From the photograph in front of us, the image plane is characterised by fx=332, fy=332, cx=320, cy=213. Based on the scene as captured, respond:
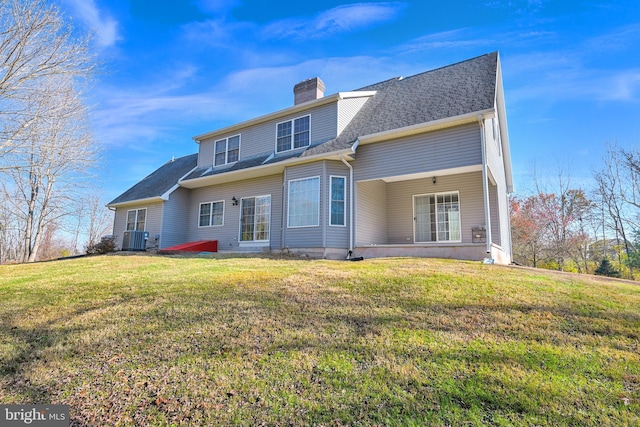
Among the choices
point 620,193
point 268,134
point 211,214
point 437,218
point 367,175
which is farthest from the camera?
point 620,193

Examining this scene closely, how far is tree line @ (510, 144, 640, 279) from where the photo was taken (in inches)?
757

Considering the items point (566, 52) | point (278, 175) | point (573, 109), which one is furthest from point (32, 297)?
point (573, 109)

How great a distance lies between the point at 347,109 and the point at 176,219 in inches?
334

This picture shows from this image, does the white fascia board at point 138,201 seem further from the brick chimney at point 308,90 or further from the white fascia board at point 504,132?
the white fascia board at point 504,132

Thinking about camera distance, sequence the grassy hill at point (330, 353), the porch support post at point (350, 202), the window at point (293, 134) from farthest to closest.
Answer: the window at point (293, 134) < the porch support post at point (350, 202) < the grassy hill at point (330, 353)

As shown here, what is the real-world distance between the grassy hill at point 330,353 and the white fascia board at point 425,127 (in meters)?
4.84

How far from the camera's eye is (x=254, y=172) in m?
12.1

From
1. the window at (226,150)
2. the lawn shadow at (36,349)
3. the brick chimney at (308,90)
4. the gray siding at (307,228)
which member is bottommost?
the lawn shadow at (36,349)

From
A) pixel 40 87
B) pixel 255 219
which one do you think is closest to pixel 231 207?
pixel 255 219

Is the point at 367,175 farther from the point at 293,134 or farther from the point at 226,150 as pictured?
the point at 226,150

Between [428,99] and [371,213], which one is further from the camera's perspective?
[371,213]

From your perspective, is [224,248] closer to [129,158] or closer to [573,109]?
[129,158]

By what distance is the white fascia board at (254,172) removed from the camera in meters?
10.3

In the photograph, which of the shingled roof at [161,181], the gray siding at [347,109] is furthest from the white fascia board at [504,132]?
the shingled roof at [161,181]
